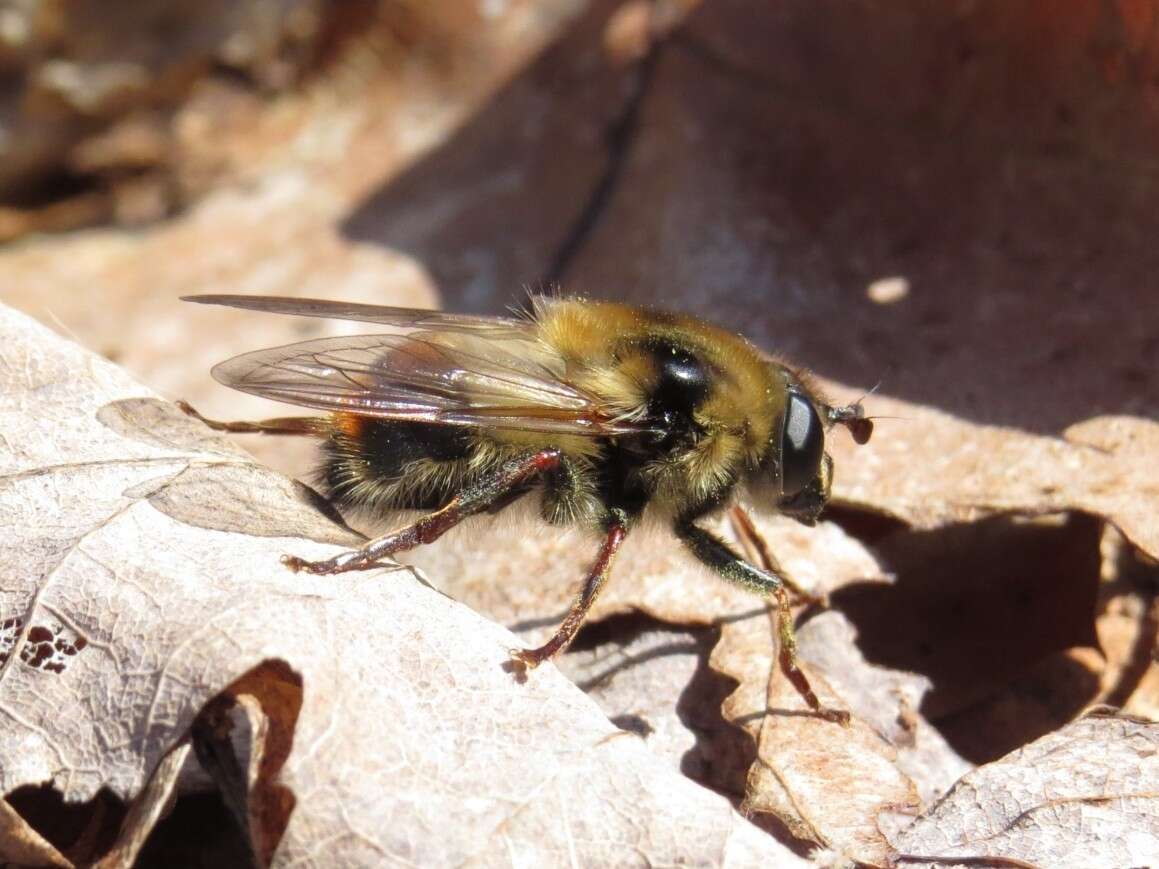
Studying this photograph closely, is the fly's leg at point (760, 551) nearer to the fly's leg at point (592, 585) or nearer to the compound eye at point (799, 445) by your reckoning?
the compound eye at point (799, 445)

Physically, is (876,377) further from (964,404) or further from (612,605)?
(612,605)

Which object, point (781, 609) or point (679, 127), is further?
point (679, 127)

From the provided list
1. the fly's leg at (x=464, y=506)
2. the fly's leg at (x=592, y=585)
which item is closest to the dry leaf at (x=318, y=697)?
→ the fly's leg at (x=464, y=506)

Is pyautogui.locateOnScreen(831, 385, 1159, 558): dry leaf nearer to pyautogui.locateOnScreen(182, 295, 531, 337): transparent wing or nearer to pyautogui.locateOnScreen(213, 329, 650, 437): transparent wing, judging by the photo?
pyautogui.locateOnScreen(213, 329, 650, 437): transparent wing

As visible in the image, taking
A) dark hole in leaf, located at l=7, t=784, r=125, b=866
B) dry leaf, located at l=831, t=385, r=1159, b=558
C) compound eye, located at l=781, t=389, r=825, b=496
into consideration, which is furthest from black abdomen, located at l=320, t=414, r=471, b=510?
dry leaf, located at l=831, t=385, r=1159, b=558

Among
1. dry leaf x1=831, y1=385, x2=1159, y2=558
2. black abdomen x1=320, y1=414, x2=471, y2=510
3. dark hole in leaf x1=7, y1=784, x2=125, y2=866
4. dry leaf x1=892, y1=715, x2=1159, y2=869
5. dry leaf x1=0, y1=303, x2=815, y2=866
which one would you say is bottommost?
dark hole in leaf x1=7, y1=784, x2=125, y2=866

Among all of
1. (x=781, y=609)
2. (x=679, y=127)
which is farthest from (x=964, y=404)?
(x=679, y=127)
